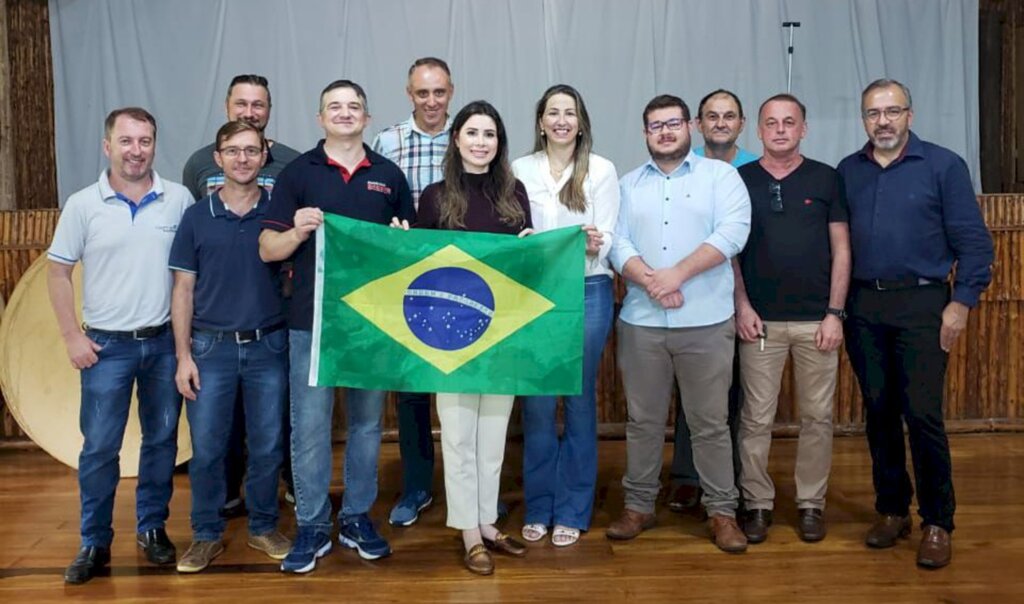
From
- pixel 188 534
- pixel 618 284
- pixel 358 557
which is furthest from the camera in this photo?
pixel 618 284

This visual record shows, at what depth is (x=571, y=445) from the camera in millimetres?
3213

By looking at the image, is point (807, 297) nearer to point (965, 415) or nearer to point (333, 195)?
point (333, 195)

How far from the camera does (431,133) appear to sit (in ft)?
11.6

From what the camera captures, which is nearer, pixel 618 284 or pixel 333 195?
pixel 333 195

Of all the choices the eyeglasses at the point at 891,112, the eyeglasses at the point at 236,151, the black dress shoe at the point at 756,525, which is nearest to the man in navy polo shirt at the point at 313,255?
the eyeglasses at the point at 236,151

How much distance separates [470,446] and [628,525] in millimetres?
662

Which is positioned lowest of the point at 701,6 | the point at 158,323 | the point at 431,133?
the point at 158,323

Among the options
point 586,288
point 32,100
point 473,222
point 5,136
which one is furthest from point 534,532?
point 32,100

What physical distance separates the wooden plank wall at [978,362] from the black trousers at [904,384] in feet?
4.80

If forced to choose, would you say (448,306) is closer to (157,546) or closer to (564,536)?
(564,536)

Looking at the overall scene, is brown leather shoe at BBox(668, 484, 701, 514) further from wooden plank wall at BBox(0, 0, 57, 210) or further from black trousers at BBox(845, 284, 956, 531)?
wooden plank wall at BBox(0, 0, 57, 210)

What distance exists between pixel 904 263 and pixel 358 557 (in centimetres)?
193

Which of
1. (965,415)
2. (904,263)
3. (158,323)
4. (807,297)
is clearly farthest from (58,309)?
(965,415)

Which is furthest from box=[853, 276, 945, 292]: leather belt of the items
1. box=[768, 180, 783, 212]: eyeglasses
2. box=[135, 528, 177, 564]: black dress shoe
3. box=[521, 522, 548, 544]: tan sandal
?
box=[135, 528, 177, 564]: black dress shoe
